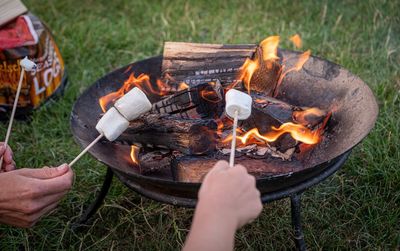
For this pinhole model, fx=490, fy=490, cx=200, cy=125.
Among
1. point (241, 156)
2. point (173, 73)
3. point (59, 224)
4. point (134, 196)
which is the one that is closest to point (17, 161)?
point (59, 224)

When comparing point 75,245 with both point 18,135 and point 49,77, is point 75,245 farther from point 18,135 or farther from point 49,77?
point 49,77

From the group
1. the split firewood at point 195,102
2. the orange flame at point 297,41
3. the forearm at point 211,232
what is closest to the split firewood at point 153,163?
the split firewood at point 195,102

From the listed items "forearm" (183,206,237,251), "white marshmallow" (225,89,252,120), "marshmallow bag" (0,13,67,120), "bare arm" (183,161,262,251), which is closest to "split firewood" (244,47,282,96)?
"white marshmallow" (225,89,252,120)

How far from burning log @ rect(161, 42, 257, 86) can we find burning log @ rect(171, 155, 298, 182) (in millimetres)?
405

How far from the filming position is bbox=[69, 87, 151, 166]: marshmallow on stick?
1904mm

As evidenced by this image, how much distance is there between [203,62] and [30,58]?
1.44 m

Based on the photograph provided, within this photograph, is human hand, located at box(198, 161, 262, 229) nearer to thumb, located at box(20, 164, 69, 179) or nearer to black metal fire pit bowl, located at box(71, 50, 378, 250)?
black metal fire pit bowl, located at box(71, 50, 378, 250)

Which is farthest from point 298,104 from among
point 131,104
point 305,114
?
point 131,104

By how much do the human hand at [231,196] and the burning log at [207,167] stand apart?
1.68 feet

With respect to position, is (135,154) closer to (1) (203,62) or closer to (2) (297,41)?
(1) (203,62)

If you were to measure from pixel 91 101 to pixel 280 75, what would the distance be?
92cm

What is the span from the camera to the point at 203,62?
7.62ft

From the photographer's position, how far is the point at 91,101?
2.33 m

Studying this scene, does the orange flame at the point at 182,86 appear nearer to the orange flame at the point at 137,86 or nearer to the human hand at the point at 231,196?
the orange flame at the point at 137,86
